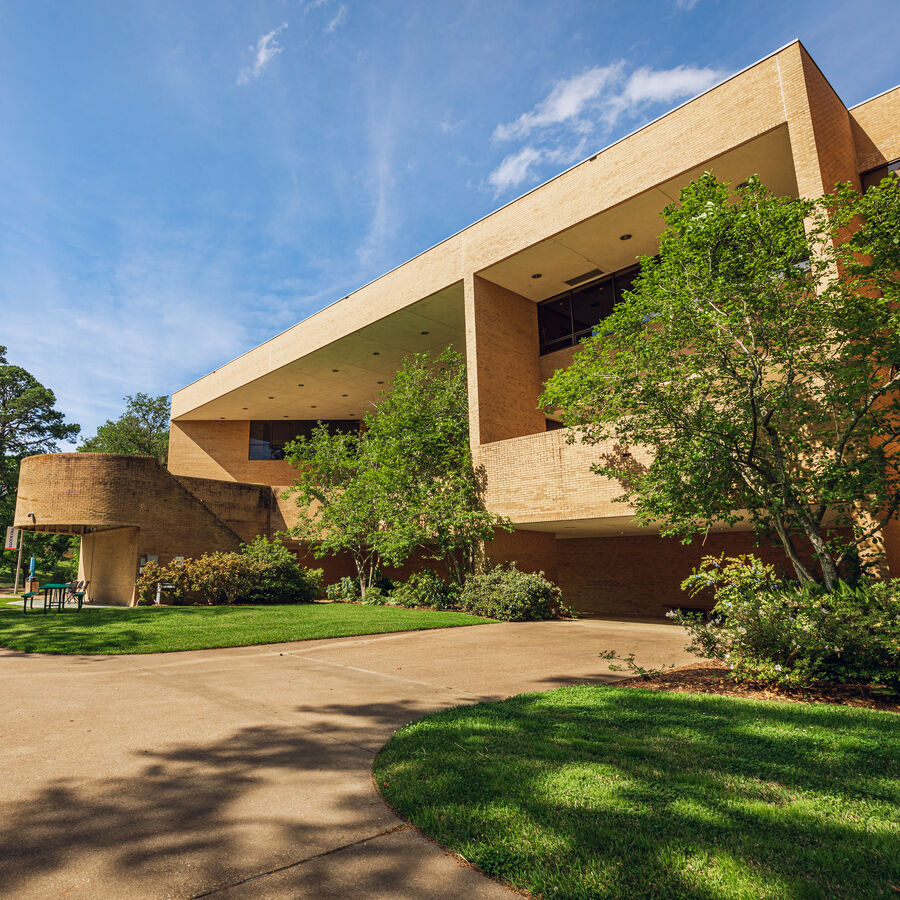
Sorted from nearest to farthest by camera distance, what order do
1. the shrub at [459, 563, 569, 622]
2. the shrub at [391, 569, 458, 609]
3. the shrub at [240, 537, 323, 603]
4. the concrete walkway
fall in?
1. the concrete walkway
2. the shrub at [459, 563, 569, 622]
3. the shrub at [391, 569, 458, 609]
4. the shrub at [240, 537, 323, 603]

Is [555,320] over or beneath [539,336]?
over

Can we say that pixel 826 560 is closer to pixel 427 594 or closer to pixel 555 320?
pixel 427 594

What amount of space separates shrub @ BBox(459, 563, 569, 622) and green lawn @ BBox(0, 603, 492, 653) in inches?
32.8

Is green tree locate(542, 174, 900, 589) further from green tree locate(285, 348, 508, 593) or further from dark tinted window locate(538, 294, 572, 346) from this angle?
dark tinted window locate(538, 294, 572, 346)

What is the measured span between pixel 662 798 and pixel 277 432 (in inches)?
1355

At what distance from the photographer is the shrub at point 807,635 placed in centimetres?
622

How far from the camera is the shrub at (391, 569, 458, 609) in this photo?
17344 mm

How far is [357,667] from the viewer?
324 inches

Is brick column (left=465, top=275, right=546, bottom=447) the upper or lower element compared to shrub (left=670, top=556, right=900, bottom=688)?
upper

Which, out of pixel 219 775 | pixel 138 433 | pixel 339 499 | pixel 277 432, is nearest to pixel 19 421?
pixel 138 433

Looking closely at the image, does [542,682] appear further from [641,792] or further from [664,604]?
[664,604]

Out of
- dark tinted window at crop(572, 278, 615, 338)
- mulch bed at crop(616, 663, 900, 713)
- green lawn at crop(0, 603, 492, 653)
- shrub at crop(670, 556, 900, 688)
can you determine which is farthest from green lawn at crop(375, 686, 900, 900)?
dark tinted window at crop(572, 278, 615, 338)

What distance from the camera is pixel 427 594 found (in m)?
17.8

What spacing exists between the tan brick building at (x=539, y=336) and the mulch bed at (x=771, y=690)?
6.65 meters
